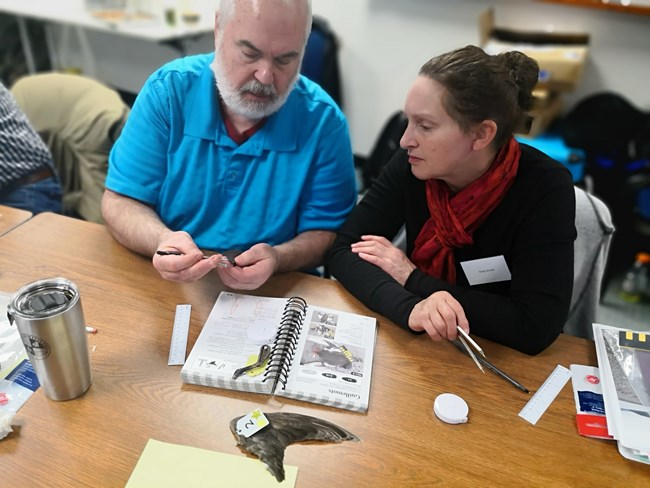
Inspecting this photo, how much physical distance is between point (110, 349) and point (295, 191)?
2.14ft

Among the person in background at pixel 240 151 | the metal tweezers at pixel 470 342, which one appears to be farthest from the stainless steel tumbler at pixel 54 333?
the metal tweezers at pixel 470 342

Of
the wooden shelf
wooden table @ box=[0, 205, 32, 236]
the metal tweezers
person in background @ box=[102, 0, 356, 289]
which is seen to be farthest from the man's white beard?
the wooden shelf

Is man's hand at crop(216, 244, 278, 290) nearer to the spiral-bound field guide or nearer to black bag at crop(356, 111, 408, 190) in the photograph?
the spiral-bound field guide

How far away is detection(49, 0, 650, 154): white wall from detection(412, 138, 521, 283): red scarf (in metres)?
2.04

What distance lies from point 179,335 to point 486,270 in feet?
2.37

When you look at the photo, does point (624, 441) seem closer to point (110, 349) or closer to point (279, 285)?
point (279, 285)

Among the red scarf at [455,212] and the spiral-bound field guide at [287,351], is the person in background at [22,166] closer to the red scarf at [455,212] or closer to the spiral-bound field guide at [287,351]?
the spiral-bound field guide at [287,351]

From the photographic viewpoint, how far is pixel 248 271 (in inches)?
46.5

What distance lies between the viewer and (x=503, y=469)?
861 mm

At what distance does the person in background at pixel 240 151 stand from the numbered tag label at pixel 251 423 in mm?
468

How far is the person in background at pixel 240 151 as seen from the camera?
Result: 4.51 feet

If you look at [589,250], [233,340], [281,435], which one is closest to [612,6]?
[589,250]

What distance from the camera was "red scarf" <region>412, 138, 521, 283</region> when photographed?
125 cm

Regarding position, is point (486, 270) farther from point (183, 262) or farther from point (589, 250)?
point (183, 262)
